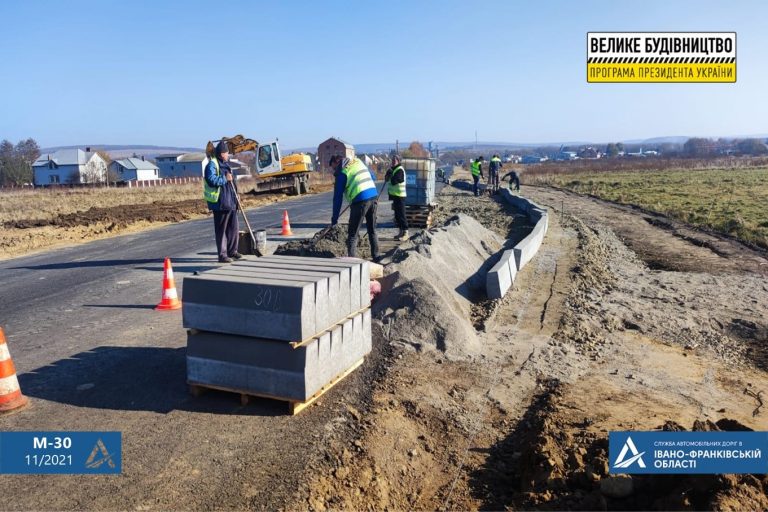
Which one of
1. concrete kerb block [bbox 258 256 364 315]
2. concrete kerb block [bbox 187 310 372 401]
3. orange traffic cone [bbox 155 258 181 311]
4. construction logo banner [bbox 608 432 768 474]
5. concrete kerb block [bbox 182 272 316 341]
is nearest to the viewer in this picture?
construction logo banner [bbox 608 432 768 474]

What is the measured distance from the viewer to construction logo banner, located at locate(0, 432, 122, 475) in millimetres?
3910

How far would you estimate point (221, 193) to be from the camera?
369 inches

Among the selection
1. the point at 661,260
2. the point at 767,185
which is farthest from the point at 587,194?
the point at 661,260

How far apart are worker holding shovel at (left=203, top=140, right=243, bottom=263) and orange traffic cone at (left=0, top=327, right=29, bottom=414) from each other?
482 centimetres

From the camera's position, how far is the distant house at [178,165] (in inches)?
4437

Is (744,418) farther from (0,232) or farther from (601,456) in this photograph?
(0,232)

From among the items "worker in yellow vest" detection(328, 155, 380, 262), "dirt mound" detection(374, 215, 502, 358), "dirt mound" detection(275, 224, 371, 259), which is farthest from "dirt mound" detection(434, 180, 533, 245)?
"worker in yellow vest" detection(328, 155, 380, 262)

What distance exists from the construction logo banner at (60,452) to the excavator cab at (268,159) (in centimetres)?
2725

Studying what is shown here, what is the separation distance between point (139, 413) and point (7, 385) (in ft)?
3.41

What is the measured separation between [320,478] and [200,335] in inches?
65.4

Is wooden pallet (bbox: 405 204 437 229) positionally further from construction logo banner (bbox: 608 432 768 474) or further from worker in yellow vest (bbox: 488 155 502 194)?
worker in yellow vest (bbox: 488 155 502 194)

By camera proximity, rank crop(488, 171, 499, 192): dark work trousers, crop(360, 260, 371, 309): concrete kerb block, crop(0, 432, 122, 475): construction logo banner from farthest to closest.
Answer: crop(488, 171, 499, 192): dark work trousers
crop(360, 260, 371, 309): concrete kerb block
crop(0, 432, 122, 475): construction logo banner

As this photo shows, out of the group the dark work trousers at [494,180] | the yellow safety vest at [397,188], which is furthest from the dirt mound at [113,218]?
the dark work trousers at [494,180]

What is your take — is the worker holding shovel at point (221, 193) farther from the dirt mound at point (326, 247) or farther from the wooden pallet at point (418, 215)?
the wooden pallet at point (418, 215)
